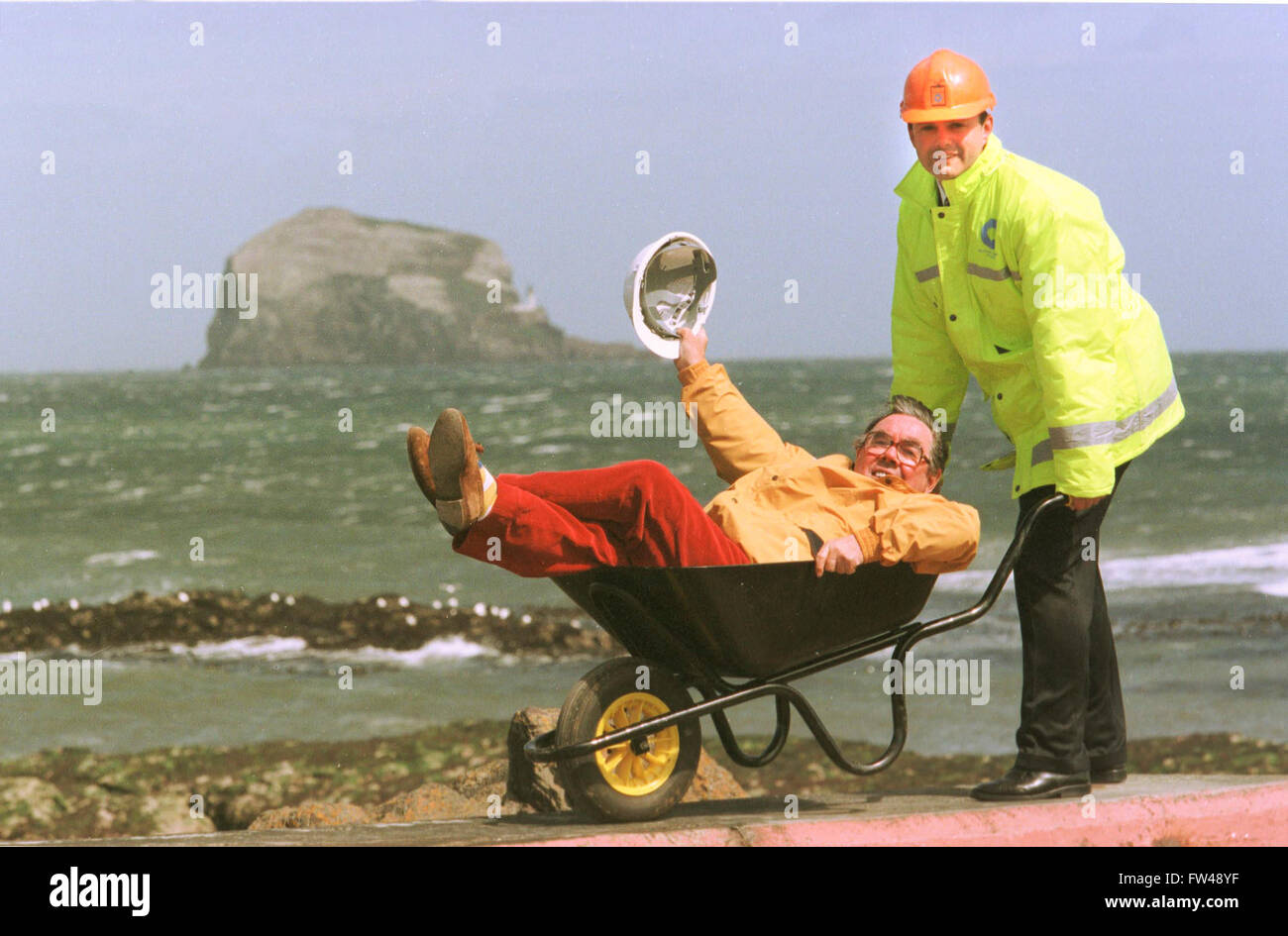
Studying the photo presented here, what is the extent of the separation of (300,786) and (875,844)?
13.4ft

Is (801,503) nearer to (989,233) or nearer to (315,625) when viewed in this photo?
(989,233)

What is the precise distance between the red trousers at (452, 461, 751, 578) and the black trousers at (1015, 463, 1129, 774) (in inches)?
35.0

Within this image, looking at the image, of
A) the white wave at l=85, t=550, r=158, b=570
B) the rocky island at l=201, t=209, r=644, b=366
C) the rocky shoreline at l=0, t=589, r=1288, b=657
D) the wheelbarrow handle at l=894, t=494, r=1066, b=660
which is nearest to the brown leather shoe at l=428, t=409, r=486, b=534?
the wheelbarrow handle at l=894, t=494, r=1066, b=660

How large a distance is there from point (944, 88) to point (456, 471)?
1594 mm

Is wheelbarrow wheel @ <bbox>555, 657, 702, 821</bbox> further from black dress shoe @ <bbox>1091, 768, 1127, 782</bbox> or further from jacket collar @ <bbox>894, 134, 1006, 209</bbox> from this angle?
jacket collar @ <bbox>894, 134, 1006, 209</bbox>

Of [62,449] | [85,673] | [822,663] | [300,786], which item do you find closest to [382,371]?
[62,449]

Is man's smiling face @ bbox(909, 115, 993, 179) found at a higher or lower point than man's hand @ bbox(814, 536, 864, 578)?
higher

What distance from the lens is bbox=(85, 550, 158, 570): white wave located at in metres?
17.3

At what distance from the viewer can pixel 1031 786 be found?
4.07 metres

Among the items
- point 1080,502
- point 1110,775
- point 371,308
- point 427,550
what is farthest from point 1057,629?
point 371,308

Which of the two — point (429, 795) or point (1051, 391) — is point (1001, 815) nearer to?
point (1051, 391)

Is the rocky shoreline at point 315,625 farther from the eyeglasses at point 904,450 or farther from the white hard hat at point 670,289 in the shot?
the eyeglasses at point 904,450

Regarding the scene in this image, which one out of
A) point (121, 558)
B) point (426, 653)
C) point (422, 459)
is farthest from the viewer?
point (121, 558)

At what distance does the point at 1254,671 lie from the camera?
9.55 metres
